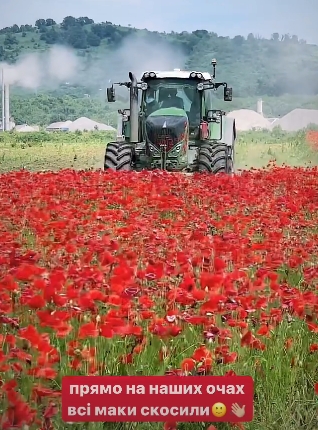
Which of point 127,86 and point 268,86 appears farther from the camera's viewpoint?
point 268,86

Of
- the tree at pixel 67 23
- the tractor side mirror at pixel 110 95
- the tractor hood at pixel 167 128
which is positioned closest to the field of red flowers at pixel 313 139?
the tractor hood at pixel 167 128

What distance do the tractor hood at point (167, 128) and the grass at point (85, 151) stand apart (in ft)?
3.29

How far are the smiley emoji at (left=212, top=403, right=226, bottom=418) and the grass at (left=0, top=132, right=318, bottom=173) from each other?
553cm

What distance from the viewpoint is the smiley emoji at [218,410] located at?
1.72m

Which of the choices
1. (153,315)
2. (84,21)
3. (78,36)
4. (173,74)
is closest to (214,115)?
(173,74)

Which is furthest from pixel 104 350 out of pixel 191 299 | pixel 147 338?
pixel 191 299

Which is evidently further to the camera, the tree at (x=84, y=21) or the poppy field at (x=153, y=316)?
the tree at (x=84, y=21)

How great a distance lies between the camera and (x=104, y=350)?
6.52 ft

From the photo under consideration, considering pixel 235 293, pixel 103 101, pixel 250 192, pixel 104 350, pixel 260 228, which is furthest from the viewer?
pixel 103 101

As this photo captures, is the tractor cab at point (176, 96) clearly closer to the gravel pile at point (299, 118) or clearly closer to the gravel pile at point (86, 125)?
the gravel pile at point (86, 125)

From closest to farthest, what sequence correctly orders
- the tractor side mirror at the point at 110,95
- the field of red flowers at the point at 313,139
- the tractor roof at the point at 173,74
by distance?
the tractor side mirror at the point at 110,95, the tractor roof at the point at 173,74, the field of red flowers at the point at 313,139

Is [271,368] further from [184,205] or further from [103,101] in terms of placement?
[103,101]

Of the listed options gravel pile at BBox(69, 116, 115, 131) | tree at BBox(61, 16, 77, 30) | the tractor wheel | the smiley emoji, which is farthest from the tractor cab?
the smiley emoji

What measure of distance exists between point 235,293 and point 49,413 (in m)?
0.65
